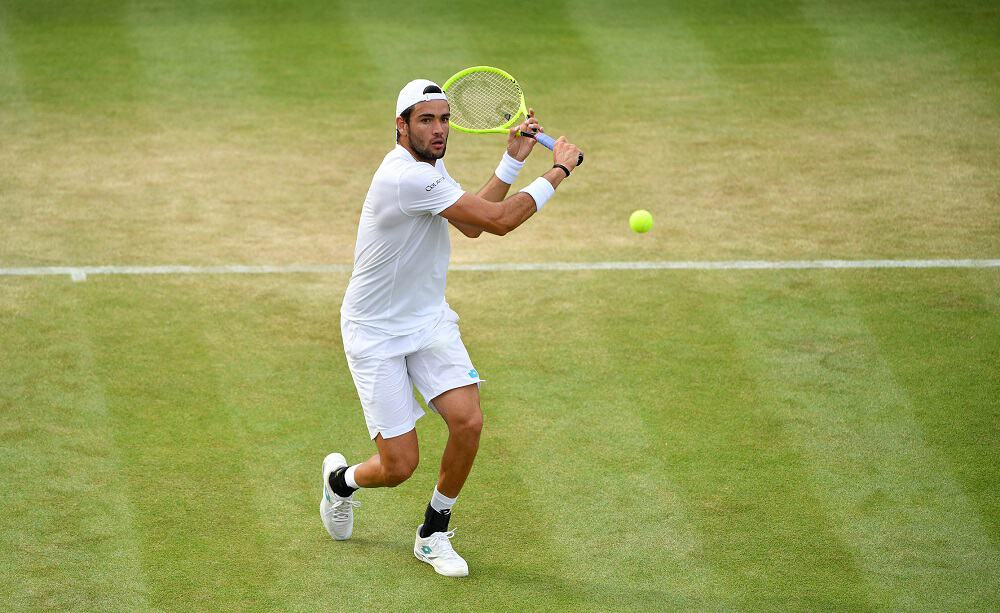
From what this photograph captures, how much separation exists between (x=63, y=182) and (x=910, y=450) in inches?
320

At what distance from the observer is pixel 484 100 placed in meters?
7.88

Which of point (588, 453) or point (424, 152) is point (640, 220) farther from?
point (424, 152)

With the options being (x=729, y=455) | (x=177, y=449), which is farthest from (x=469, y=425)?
(x=177, y=449)

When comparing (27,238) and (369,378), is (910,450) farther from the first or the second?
(27,238)

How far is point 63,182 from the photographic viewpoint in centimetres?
1226

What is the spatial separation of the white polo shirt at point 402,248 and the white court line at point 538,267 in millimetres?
3790

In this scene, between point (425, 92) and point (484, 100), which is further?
point (484, 100)

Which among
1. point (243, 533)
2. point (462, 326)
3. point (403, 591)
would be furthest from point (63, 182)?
point (403, 591)

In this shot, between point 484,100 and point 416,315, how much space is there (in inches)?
67.3

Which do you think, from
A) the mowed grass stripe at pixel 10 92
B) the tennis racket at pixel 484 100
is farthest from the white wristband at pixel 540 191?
the mowed grass stripe at pixel 10 92

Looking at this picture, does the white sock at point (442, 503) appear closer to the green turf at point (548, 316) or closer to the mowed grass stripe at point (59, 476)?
the green turf at point (548, 316)

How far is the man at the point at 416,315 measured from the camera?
657cm

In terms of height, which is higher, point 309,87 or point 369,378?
point 369,378

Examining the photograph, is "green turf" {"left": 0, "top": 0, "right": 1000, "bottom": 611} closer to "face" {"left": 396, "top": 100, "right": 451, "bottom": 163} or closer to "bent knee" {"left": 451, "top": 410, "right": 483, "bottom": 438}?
"bent knee" {"left": 451, "top": 410, "right": 483, "bottom": 438}
